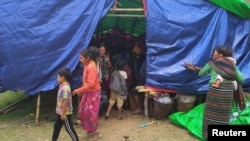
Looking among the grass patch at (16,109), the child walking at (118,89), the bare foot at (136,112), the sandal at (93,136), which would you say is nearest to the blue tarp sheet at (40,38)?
the child walking at (118,89)

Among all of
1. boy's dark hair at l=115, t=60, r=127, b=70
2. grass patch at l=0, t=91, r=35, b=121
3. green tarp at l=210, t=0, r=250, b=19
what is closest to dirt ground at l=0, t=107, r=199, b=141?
grass patch at l=0, t=91, r=35, b=121

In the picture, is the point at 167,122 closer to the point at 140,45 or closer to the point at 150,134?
the point at 150,134

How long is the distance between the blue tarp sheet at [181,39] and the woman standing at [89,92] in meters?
1.37

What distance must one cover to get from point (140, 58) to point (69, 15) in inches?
88.4

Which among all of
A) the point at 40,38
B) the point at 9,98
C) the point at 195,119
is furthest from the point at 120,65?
the point at 9,98

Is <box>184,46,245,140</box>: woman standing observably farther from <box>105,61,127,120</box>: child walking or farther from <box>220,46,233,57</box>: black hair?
<box>105,61,127,120</box>: child walking

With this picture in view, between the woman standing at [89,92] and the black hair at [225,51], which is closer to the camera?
the black hair at [225,51]

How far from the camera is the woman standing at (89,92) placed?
6.00m

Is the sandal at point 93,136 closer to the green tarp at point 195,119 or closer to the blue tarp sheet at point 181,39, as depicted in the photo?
the blue tarp sheet at point 181,39

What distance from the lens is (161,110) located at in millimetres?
7219

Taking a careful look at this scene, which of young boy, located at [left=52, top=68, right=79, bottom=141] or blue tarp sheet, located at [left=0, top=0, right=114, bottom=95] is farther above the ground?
blue tarp sheet, located at [left=0, top=0, right=114, bottom=95]

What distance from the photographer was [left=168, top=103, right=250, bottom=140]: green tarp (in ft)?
21.6

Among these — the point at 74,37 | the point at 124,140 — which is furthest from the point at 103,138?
the point at 74,37

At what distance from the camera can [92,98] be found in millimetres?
6215
